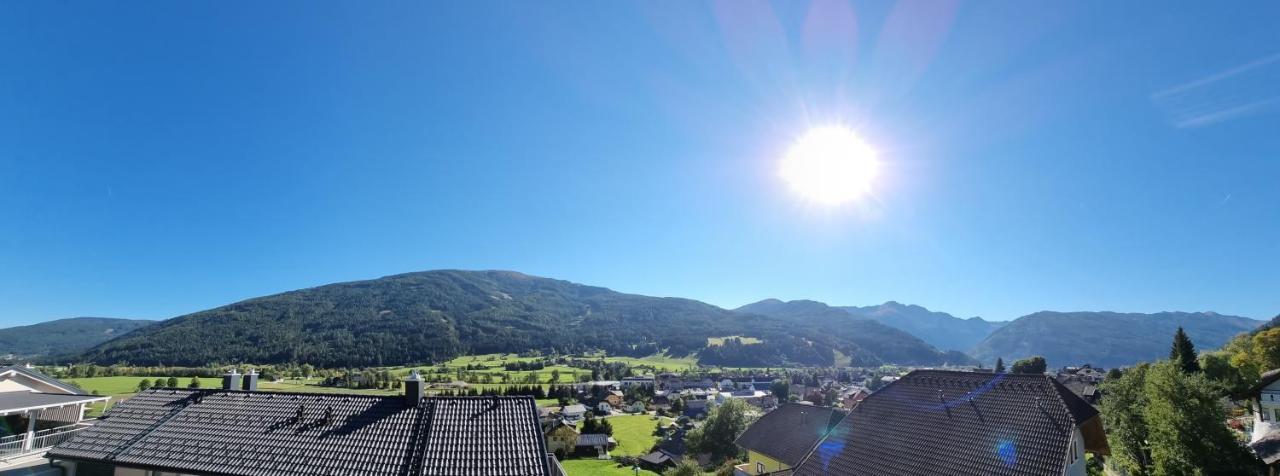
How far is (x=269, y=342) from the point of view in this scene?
19350cm

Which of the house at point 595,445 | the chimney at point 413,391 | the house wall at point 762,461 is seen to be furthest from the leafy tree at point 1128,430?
the house at point 595,445

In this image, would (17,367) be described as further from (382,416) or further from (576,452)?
(576,452)

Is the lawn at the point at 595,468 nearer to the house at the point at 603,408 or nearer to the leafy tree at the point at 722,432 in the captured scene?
the leafy tree at the point at 722,432

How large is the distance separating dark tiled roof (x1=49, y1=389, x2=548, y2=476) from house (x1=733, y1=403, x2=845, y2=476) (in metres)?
20.8

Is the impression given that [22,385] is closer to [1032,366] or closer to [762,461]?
[762,461]

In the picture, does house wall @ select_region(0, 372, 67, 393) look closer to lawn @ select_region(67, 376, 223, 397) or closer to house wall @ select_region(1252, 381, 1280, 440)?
lawn @ select_region(67, 376, 223, 397)

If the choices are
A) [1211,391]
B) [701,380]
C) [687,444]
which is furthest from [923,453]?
[701,380]

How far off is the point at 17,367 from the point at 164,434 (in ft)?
62.3

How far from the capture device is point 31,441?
23.7 m

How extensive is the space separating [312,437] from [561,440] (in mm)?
51322

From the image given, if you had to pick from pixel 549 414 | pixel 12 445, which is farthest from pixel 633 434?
pixel 12 445

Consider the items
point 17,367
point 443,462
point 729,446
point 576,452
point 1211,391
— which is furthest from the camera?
point 576,452

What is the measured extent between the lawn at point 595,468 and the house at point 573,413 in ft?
85.2

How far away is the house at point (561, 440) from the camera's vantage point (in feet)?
210
